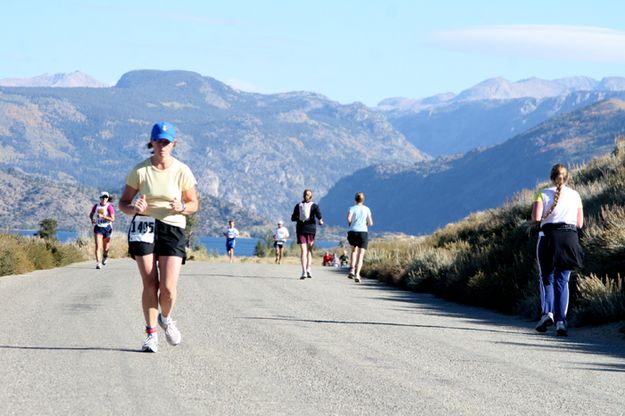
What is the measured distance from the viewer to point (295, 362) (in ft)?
Answer: 30.1

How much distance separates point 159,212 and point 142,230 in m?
0.23

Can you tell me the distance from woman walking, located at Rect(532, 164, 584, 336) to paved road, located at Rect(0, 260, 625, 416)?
48 cm

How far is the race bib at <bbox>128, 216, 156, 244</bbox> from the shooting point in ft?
31.4

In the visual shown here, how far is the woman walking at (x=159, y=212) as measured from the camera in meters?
9.59

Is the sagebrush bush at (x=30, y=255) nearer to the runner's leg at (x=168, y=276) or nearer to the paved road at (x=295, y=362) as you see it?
the paved road at (x=295, y=362)

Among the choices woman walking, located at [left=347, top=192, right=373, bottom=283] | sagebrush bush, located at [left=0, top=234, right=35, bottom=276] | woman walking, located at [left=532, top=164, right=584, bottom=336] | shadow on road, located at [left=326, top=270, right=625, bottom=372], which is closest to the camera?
shadow on road, located at [left=326, top=270, right=625, bottom=372]

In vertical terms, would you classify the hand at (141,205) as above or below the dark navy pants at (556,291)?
above

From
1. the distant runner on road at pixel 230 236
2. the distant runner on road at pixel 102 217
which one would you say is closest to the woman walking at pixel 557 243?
the distant runner on road at pixel 102 217

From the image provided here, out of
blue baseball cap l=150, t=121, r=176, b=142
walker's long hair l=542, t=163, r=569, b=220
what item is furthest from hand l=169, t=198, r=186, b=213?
walker's long hair l=542, t=163, r=569, b=220

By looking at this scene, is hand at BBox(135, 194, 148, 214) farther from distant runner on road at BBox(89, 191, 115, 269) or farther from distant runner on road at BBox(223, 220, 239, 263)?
distant runner on road at BBox(223, 220, 239, 263)

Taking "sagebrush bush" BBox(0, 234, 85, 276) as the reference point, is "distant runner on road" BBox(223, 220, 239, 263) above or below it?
above

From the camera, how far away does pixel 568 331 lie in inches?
515

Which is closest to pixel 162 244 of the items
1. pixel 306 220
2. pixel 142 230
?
pixel 142 230

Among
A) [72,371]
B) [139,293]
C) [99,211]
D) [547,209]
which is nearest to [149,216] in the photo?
[72,371]
